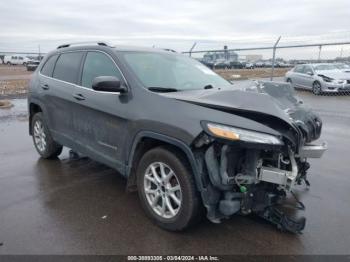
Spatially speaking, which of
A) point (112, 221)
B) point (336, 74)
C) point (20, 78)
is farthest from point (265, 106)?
point (20, 78)

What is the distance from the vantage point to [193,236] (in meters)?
3.57

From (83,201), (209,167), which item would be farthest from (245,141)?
(83,201)

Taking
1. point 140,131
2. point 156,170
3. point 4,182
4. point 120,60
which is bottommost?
point 4,182

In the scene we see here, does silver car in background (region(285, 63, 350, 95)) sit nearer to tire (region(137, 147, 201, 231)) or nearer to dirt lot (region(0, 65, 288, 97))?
dirt lot (region(0, 65, 288, 97))

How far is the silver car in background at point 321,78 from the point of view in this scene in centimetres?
1600

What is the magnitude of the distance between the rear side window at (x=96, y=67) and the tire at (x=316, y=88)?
549 inches

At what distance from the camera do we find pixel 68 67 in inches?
207

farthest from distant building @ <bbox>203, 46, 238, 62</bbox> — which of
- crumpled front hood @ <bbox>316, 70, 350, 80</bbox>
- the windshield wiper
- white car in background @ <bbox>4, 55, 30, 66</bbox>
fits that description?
white car in background @ <bbox>4, 55, 30, 66</bbox>

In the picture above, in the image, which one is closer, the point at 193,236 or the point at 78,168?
the point at 193,236

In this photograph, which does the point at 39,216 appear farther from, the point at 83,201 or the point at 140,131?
the point at 140,131

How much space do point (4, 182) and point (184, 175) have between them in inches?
119

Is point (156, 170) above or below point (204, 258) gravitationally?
above

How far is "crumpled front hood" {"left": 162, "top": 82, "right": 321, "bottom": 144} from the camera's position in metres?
3.22

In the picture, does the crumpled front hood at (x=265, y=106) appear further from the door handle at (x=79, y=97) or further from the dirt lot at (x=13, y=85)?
the dirt lot at (x=13, y=85)
